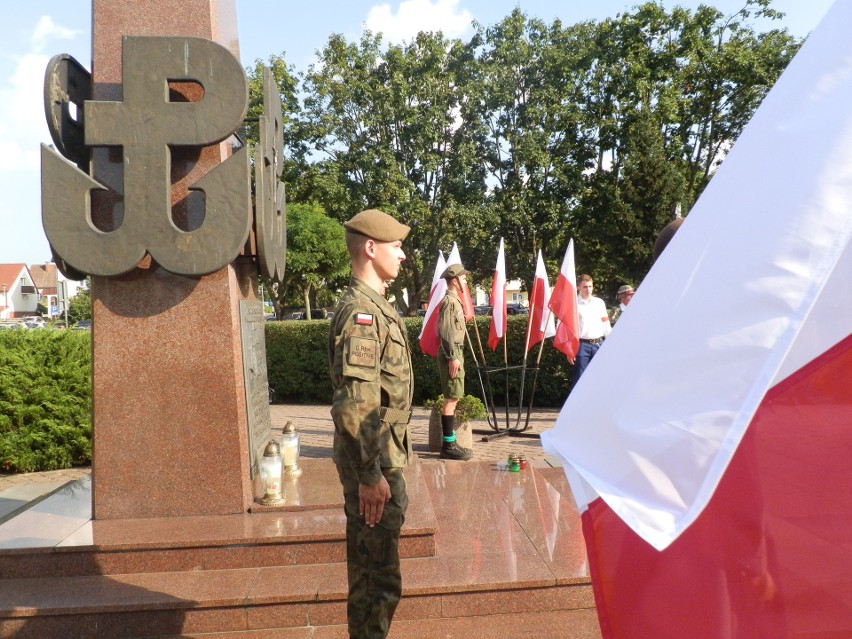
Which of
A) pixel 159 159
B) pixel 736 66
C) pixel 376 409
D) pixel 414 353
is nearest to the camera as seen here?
pixel 376 409

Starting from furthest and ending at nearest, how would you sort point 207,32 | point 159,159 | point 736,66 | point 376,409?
point 736,66 < point 207,32 < point 159,159 < point 376,409

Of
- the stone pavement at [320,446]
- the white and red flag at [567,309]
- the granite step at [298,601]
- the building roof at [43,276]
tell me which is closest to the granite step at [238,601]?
the granite step at [298,601]

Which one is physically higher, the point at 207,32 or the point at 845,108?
the point at 207,32

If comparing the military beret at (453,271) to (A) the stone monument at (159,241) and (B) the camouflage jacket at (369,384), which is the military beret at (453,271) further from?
(B) the camouflage jacket at (369,384)

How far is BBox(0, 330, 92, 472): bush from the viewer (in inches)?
324

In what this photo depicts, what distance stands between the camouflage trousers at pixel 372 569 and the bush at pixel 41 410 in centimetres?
603

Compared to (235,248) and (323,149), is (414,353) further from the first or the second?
(323,149)

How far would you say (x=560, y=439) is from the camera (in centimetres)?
151

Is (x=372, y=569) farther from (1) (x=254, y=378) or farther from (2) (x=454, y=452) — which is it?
(2) (x=454, y=452)

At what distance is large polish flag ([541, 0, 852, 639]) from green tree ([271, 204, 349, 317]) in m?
24.2

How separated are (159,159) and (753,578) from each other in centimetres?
414

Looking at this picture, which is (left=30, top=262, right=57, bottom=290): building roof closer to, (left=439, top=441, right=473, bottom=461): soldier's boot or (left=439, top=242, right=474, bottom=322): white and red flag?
(left=439, top=242, right=474, bottom=322): white and red flag

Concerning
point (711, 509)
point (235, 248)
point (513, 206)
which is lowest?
point (711, 509)

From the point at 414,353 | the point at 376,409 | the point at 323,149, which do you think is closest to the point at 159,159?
the point at 376,409
